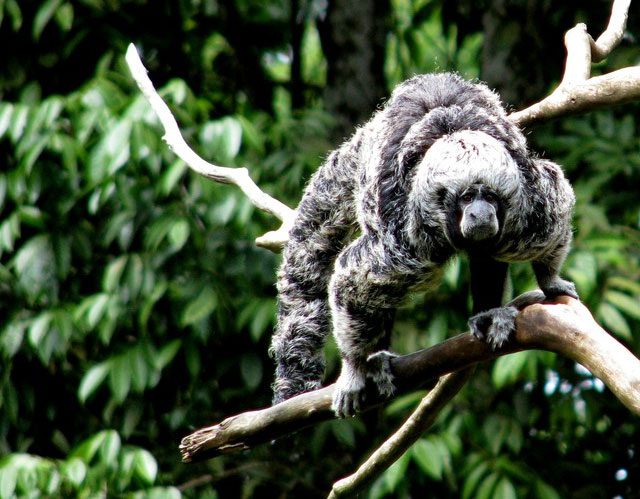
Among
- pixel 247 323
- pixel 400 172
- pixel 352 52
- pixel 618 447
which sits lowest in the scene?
pixel 618 447

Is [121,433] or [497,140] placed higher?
[497,140]

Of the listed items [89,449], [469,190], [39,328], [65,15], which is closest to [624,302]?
[469,190]

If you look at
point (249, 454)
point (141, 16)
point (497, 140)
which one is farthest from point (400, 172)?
point (141, 16)

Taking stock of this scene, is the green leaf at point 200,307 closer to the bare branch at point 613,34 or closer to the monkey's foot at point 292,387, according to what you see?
the monkey's foot at point 292,387

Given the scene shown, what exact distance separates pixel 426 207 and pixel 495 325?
406mm

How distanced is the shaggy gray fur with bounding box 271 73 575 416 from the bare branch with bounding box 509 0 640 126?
182mm

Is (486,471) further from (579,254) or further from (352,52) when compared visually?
(352,52)

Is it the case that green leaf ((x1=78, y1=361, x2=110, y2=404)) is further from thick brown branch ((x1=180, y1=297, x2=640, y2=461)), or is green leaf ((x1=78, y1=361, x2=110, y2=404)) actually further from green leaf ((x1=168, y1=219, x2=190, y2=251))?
thick brown branch ((x1=180, y1=297, x2=640, y2=461))

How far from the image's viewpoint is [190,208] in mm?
4906

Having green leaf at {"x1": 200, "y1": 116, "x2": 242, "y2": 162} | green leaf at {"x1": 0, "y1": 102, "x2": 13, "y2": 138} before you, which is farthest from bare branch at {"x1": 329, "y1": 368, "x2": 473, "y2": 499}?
green leaf at {"x1": 0, "y1": 102, "x2": 13, "y2": 138}

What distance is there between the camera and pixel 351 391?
349 cm

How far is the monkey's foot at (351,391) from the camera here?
3.46 metres

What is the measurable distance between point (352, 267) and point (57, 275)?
2200 millimetres

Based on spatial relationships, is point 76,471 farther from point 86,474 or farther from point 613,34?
point 613,34
